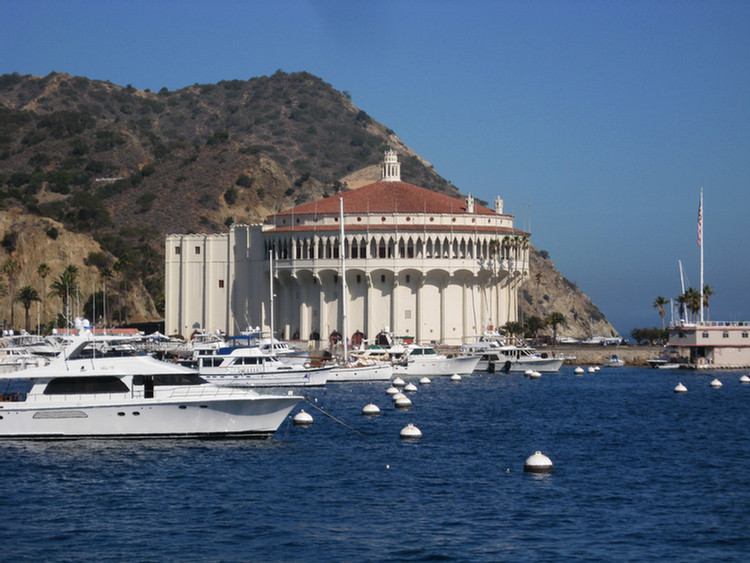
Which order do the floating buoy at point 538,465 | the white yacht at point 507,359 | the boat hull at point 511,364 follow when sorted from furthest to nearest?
1. the white yacht at point 507,359
2. the boat hull at point 511,364
3. the floating buoy at point 538,465

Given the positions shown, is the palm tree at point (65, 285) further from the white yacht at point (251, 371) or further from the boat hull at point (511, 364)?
the white yacht at point (251, 371)

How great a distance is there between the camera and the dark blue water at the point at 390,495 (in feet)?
114

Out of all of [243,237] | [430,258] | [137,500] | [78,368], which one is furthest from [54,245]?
[137,500]

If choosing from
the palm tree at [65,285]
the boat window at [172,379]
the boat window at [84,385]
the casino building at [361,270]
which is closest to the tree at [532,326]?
the casino building at [361,270]

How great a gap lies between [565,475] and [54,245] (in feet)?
392

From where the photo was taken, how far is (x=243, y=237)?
13838 cm

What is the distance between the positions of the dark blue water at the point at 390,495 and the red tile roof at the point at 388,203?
68.2 meters

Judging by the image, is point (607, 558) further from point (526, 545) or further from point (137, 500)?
point (137, 500)

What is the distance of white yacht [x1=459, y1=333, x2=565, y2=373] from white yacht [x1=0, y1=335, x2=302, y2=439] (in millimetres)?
60622

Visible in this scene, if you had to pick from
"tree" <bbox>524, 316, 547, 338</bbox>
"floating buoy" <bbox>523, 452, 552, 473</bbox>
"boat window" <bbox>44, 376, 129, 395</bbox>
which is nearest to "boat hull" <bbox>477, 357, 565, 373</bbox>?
"tree" <bbox>524, 316, 547, 338</bbox>

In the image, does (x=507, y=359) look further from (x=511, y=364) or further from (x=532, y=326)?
(x=532, y=326)

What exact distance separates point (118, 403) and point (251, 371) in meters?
32.4

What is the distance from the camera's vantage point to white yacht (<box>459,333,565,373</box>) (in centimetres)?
11138

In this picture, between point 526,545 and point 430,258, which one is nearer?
point 526,545
